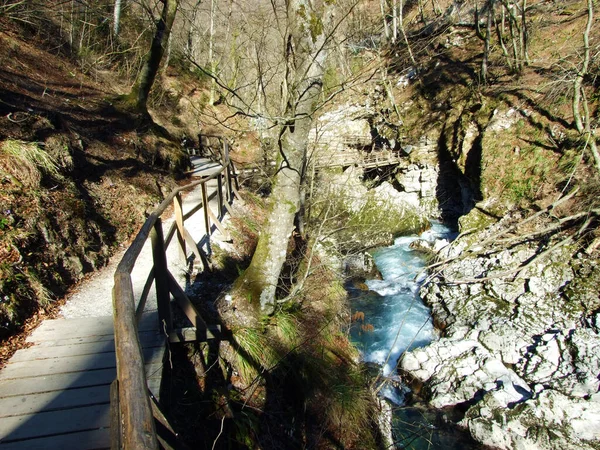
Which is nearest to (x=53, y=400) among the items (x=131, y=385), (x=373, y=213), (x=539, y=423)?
(x=131, y=385)

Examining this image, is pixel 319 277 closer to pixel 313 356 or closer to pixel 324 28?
pixel 313 356

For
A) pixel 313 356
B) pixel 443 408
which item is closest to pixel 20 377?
pixel 313 356

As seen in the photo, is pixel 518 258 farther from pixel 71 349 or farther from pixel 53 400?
pixel 53 400

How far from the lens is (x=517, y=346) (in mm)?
7102

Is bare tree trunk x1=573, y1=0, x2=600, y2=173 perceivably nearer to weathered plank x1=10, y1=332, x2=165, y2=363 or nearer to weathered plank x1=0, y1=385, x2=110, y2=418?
weathered plank x1=10, y1=332, x2=165, y2=363

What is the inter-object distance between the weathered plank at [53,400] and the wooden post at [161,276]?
87 cm

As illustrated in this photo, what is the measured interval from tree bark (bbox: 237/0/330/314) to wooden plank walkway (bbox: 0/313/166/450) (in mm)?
1510

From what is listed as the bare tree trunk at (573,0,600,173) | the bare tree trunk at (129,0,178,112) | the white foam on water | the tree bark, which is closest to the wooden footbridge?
the tree bark

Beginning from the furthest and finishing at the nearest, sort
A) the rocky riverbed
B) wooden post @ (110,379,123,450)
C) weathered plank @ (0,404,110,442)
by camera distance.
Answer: the rocky riverbed → weathered plank @ (0,404,110,442) → wooden post @ (110,379,123,450)

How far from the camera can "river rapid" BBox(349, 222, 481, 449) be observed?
5703 mm

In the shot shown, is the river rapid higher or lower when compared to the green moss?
lower

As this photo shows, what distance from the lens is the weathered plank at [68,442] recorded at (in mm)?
2379

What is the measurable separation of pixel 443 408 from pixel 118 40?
59.1 ft

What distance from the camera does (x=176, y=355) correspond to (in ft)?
13.1
